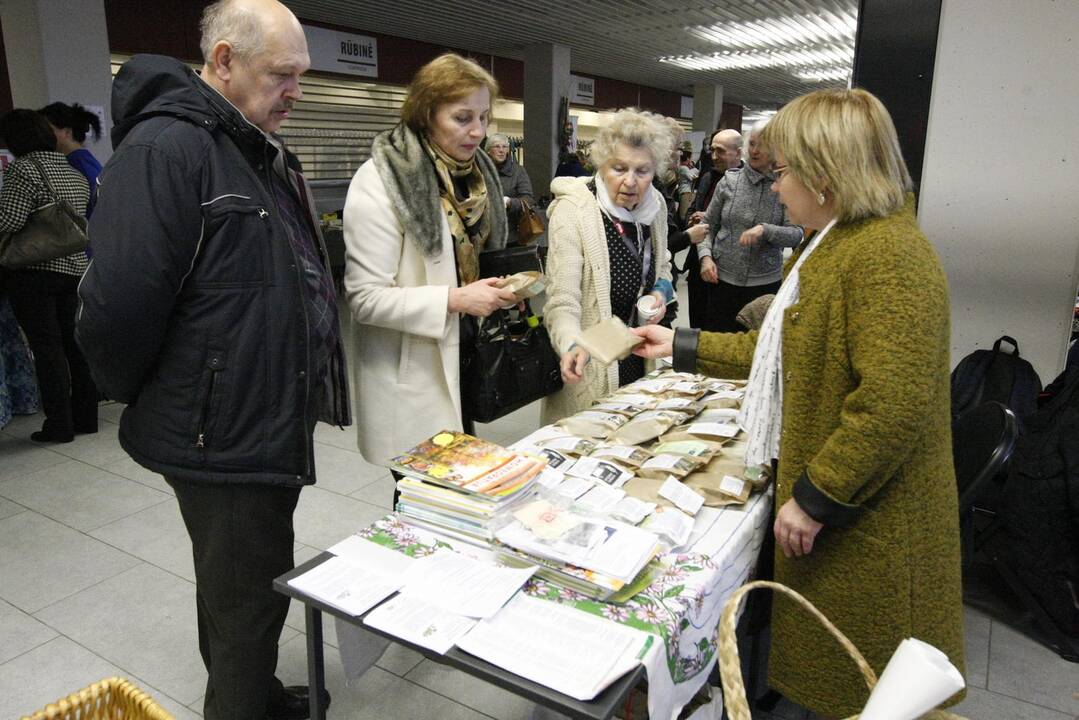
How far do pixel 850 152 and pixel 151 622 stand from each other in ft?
8.50

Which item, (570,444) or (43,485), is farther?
(43,485)

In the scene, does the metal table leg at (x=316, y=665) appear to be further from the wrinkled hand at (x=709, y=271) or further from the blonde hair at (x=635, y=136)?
the wrinkled hand at (x=709, y=271)

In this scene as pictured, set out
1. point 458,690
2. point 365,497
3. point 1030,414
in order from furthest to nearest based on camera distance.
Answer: point 365,497 → point 1030,414 → point 458,690

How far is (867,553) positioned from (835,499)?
18 centimetres

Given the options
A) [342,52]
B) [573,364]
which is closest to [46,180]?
[573,364]

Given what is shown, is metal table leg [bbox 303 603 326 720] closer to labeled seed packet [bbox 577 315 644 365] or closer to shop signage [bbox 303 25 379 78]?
labeled seed packet [bbox 577 315 644 365]

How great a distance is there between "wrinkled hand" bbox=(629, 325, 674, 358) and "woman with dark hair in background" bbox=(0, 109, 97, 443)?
10.3 ft

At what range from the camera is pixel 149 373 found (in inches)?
60.6

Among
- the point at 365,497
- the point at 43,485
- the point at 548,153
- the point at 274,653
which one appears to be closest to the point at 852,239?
the point at 274,653

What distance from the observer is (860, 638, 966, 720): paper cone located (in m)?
0.88

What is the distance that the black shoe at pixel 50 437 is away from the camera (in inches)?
165

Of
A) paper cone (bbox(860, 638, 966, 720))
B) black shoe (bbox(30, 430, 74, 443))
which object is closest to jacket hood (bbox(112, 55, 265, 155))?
paper cone (bbox(860, 638, 966, 720))

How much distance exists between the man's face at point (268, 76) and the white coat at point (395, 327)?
32 centimetres

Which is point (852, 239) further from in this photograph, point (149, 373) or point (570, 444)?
point (149, 373)
